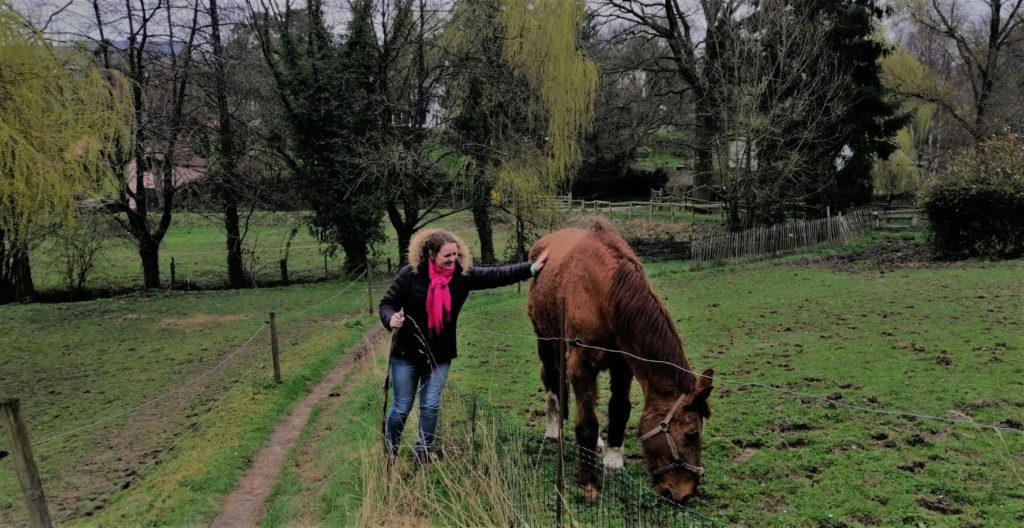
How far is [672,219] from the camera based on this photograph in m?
30.5

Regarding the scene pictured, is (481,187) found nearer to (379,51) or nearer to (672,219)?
(379,51)

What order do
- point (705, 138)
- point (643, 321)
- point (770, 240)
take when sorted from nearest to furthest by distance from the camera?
point (643, 321) < point (770, 240) < point (705, 138)

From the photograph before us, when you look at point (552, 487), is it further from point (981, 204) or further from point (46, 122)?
point (981, 204)

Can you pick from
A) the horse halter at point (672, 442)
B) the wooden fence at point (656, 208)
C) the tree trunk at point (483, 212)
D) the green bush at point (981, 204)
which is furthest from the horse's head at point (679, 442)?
the wooden fence at point (656, 208)

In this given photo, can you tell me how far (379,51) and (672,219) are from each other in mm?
17065

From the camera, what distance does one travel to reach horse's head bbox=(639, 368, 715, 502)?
3621mm

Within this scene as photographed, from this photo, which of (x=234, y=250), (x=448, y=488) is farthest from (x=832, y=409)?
(x=234, y=250)

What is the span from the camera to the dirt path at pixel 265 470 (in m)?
4.71

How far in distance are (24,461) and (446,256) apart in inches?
102

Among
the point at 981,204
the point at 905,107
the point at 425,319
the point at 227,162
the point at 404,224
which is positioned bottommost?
the point at 425,319

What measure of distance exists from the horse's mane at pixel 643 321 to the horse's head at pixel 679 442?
131 mm

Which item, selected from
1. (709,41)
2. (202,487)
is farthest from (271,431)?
(709,41)

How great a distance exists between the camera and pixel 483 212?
19.7 metres

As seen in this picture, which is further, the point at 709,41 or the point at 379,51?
the point at 709,41
